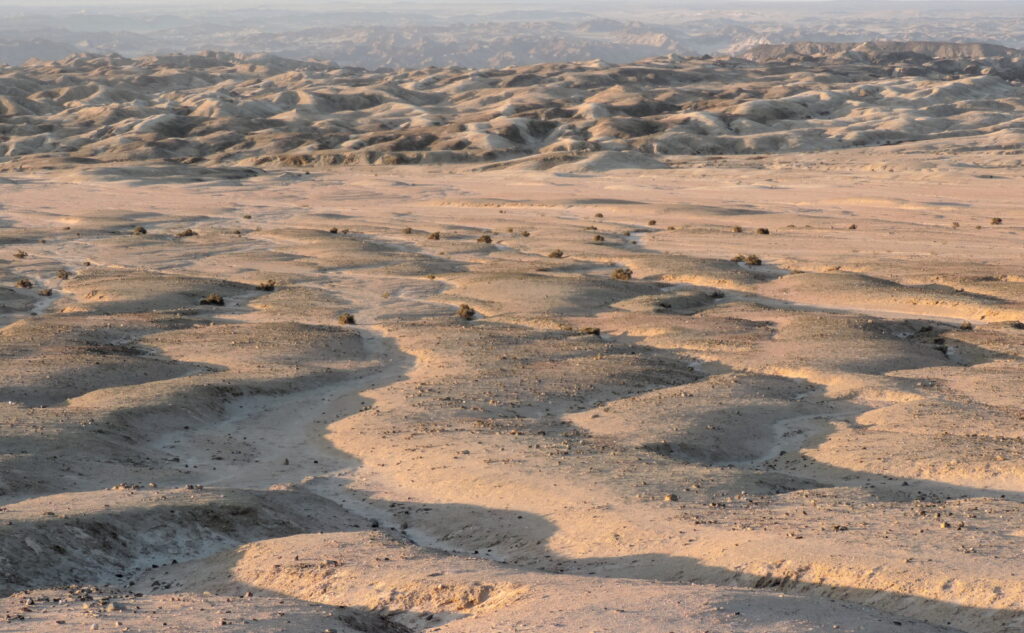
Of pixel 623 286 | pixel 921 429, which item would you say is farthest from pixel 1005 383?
pixel 623 286

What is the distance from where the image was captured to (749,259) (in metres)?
48.6

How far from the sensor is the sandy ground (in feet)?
46.8

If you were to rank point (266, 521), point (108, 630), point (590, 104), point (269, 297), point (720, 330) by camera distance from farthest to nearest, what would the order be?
point (590, 104), point (269, 297), point (720, 330), point (266, 521), point (108, 630)

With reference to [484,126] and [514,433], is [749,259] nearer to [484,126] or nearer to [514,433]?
[514,433]

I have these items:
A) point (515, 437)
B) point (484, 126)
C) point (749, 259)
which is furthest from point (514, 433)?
point (484, 126)

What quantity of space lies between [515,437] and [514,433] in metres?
0.30

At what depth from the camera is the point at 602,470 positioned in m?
20.4

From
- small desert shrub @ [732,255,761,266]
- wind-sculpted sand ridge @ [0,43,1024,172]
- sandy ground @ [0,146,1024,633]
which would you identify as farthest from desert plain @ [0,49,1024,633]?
wind-sculpted sand ridge @ [0,43,1024,172]

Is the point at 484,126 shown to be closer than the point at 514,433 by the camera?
No

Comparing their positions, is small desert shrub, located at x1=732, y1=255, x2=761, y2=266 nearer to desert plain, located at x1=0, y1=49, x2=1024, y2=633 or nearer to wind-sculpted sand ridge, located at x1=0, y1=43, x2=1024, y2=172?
desert plain, located at x1=0, y1=49, x2=1024, y2=633

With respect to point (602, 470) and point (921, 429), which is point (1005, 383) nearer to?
point (921, 429)

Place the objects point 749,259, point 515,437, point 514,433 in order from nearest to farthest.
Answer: point 515,437, point 514,433, point 749,259

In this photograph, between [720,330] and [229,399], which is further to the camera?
[720,330]

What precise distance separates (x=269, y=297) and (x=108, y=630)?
28616 mm
